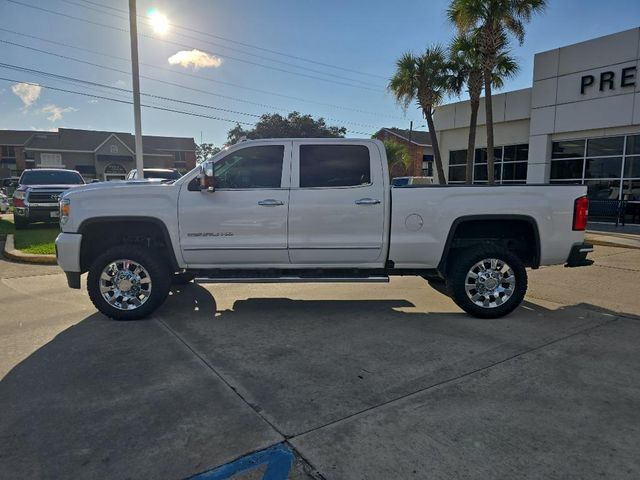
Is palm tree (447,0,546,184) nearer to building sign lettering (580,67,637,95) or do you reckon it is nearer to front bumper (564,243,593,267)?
building sign lettering (580,67,637,95)

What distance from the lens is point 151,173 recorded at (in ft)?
53.2

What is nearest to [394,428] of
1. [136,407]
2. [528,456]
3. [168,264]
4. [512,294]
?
[528,456]

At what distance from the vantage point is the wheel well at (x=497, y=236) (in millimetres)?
5273

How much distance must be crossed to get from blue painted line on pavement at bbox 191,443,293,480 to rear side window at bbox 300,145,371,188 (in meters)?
3.19

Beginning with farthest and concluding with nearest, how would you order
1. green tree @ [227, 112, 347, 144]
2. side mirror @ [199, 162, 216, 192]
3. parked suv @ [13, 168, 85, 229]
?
green tree @ [227, 112, 347, 144] < parked suv @ [13, 168, 85, 229] < side mirror @ [199, 162, 216, 192]

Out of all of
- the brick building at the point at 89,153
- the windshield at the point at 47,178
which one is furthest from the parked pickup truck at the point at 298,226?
the brick building at the point at 89,153

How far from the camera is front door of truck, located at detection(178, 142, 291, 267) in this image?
5117 millimetres

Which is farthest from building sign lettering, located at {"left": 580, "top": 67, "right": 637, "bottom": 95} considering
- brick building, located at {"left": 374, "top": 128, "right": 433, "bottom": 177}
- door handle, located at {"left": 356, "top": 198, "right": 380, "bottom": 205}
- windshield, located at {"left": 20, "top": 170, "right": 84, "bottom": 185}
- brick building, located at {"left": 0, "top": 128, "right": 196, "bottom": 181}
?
brick building, located at {"left": 0, "top": 128, "right": 196, "bottom": 181}

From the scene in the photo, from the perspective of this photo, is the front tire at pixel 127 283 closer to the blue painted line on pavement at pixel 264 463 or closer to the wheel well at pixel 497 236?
the blue painted line on pavement at pixel 264 463

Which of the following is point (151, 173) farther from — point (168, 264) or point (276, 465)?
point (276, 465)

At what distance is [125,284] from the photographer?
203 inches

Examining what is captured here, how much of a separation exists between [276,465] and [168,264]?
3413mm

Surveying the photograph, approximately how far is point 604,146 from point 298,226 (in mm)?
16613

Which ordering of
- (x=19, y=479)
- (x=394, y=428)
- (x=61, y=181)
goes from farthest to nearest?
(x=61, y=181), (x=394, y=428), (x=19, y=479)
